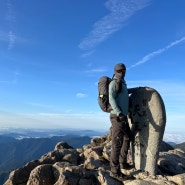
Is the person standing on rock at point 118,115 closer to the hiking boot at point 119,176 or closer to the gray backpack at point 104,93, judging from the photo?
the hiking boot at point 119,176

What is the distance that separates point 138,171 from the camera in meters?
15.7

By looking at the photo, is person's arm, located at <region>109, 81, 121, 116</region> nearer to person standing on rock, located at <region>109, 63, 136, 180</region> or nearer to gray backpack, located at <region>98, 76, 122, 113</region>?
person standing on rock, located at <region>109, 63, 136, 180</region>

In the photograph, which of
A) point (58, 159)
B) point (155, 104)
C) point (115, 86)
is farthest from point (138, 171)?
point (58, 159)

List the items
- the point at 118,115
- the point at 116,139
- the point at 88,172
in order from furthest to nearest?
the point at 88,172
the point at 116,139
the point at 118,115

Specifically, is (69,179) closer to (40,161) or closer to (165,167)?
(40,161)

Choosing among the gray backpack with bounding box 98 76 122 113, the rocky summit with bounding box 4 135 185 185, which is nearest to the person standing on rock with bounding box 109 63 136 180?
the gray backpack with bounding box 98 76 122 113

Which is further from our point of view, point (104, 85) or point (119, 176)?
point (104, 85)

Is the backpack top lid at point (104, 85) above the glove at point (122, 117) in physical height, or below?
above

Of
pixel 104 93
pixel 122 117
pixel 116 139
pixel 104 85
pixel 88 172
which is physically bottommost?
pixel 88 172

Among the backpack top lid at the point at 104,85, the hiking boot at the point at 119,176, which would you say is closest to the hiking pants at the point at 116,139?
the hiking boot at the point at 119,176

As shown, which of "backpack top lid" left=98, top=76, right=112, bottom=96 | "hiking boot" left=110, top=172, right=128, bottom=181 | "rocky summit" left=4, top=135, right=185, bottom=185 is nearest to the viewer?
"rocky summit" left=4, top=135, right=185, bottom=185

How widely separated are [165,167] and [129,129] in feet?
13.7

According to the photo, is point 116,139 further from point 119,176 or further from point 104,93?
point 104,93

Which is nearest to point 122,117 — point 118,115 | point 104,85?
point 118,115
